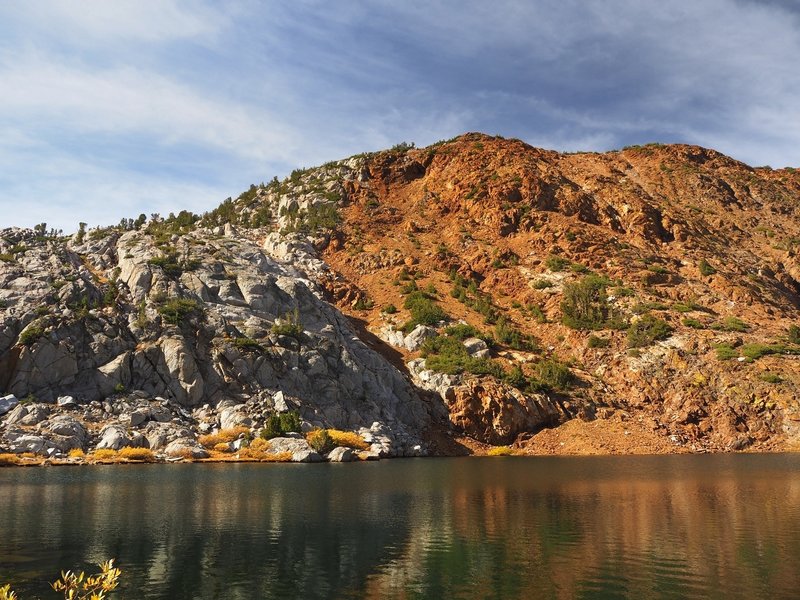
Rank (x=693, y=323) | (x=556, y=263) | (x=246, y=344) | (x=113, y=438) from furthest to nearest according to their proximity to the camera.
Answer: (x=556, y=263) < (x=693, y=323) < (x=246, y=344) < (x=113, y=438)

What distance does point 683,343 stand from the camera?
251 feet

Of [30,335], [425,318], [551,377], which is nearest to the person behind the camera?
[30,335]

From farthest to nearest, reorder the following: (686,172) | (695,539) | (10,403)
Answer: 1. (686,172)
2. (10,403)
3. (695,539)

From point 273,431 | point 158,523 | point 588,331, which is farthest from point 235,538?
point 588,331

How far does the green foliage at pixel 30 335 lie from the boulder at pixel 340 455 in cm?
2967

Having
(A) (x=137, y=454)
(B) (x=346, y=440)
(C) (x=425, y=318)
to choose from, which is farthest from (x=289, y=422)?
(C) (x=425, y=318)

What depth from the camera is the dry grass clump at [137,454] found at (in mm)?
51812

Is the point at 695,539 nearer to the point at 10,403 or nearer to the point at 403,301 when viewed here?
the point at 10,403

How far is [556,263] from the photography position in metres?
96.7

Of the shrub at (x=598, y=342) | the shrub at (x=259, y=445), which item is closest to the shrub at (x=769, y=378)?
the shrub at (x=598, y=342)

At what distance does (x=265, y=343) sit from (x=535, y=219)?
55.9 meters

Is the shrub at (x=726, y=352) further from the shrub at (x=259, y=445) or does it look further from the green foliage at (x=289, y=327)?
the shrub at (x=259, y=445)

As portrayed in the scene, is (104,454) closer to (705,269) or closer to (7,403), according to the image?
(7,403)

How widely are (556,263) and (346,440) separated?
50.2 m
